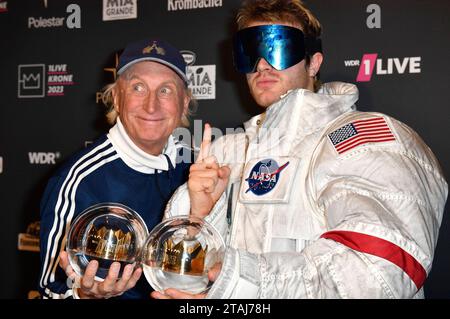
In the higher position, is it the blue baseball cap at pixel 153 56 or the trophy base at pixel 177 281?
the blue baseball cap at pixel 153 56

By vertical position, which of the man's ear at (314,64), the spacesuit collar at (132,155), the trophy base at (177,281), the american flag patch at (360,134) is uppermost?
the man's ear at (314,64)

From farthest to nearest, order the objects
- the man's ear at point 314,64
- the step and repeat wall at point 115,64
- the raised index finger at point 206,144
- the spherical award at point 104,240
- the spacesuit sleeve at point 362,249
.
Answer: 1. the step and repeat wall at point 115,64
2. the man's ear at point 314,64
3. the raised index finger at point 206,144
4. the spherical award at point 104,240
5. the spacesuit sleeve at point 362,249

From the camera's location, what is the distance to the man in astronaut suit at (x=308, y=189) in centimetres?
113

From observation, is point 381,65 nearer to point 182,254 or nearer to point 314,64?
point 314,64

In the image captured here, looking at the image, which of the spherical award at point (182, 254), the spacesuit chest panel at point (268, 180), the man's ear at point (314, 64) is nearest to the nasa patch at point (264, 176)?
the spacesuit chest panel at point (268, 180)

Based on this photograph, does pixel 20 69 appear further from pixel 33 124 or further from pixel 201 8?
pixel 201 8

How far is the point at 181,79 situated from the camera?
207 cm

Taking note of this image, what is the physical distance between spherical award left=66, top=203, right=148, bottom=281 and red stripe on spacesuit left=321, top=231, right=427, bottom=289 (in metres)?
0.49

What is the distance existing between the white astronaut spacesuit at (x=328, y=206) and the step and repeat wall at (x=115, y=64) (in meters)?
0.86

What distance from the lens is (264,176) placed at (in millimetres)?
1466

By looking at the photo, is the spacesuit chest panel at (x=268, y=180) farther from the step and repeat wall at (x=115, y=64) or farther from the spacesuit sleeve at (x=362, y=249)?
the step and repeat wall at (x=115, y=64)

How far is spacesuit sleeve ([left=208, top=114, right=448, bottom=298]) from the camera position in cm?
112

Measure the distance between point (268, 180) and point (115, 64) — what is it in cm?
183

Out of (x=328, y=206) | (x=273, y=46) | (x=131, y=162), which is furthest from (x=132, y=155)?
(x=328, y=206)
